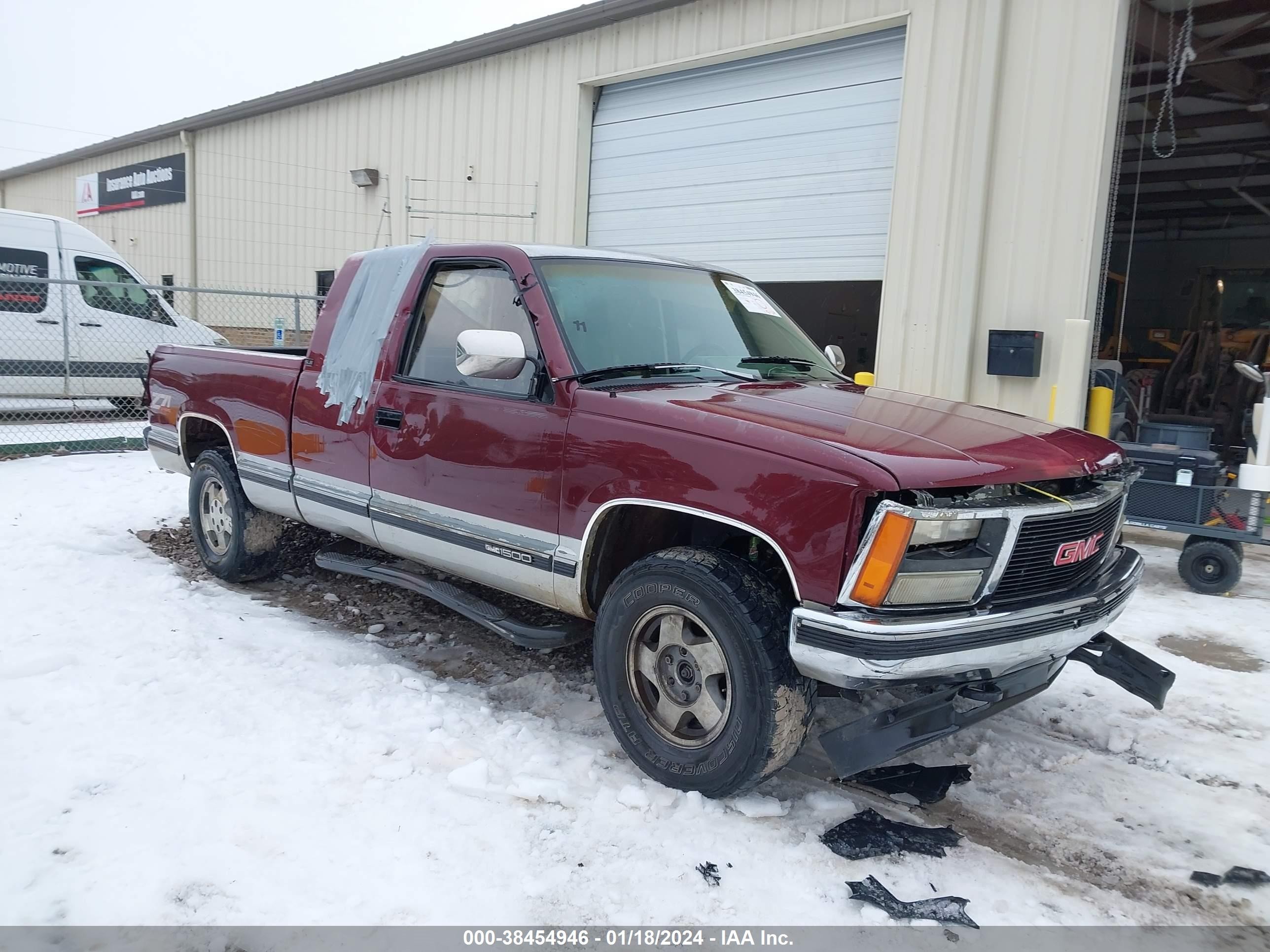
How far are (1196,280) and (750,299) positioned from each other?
64.5 feet

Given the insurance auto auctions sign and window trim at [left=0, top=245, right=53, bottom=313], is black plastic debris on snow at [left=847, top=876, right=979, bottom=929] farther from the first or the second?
the insurance auto auctions sign

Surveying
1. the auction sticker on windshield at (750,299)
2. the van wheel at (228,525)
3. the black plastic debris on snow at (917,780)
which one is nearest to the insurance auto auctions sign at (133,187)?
the van wheel at (228,525)

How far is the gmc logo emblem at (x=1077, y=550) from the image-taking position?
3.09m

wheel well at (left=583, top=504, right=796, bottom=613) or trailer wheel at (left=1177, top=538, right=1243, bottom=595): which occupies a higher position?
wheel well at (left=583, top=504, right=796, bottom=613)

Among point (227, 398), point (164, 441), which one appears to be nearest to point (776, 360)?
point (227, 398)

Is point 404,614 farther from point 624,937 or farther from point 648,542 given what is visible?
point 624,937

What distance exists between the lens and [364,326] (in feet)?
15.1

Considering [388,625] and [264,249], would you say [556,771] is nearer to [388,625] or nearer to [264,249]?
[388,625]

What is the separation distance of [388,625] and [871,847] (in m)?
3.07

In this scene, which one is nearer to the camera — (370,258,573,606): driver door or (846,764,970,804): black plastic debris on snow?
(846,764,970,804): black plastic debris on snow

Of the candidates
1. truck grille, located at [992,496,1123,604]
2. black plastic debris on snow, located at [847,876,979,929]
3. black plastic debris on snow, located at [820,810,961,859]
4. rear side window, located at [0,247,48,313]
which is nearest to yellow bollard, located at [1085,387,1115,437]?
truck grille, located at [992,496,1123,604]

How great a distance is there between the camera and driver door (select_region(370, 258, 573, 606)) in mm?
3646

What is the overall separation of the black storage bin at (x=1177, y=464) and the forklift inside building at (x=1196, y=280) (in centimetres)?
1

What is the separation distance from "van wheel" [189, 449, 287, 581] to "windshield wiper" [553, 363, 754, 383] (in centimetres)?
280
